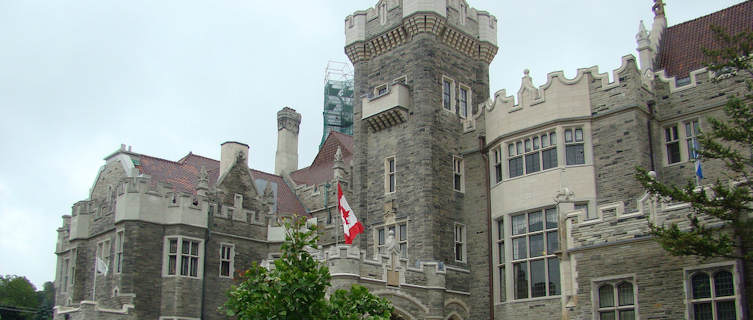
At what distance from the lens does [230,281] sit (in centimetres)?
3144

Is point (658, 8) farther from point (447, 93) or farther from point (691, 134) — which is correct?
point (447, 93)

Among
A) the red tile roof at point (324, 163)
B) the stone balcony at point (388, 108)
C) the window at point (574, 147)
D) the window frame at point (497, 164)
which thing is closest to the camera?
the window at point (574, 147)

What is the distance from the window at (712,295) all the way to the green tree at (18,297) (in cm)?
4816

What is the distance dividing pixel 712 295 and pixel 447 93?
15.1 meters

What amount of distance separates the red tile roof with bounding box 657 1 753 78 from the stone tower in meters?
7.00

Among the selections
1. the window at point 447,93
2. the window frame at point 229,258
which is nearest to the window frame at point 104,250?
the window frame at point 229,258

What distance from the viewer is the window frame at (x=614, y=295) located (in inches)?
721

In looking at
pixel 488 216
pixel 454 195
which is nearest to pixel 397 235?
pixel 454 195

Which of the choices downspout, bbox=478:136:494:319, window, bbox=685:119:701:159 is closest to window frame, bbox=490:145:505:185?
downspout, bbox=478:136:494:319

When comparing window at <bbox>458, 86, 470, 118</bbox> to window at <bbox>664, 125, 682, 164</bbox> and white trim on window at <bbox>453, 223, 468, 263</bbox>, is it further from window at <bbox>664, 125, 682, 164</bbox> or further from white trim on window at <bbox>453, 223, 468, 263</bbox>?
window at <bbox>664, 125, 682, 164</bbox>

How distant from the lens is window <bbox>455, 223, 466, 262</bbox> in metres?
28.5

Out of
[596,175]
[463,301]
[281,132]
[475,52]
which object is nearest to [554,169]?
[596,175]

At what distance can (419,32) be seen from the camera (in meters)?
29.8

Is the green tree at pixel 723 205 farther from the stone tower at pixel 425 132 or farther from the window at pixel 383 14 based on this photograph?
the window at pixel 383 14
